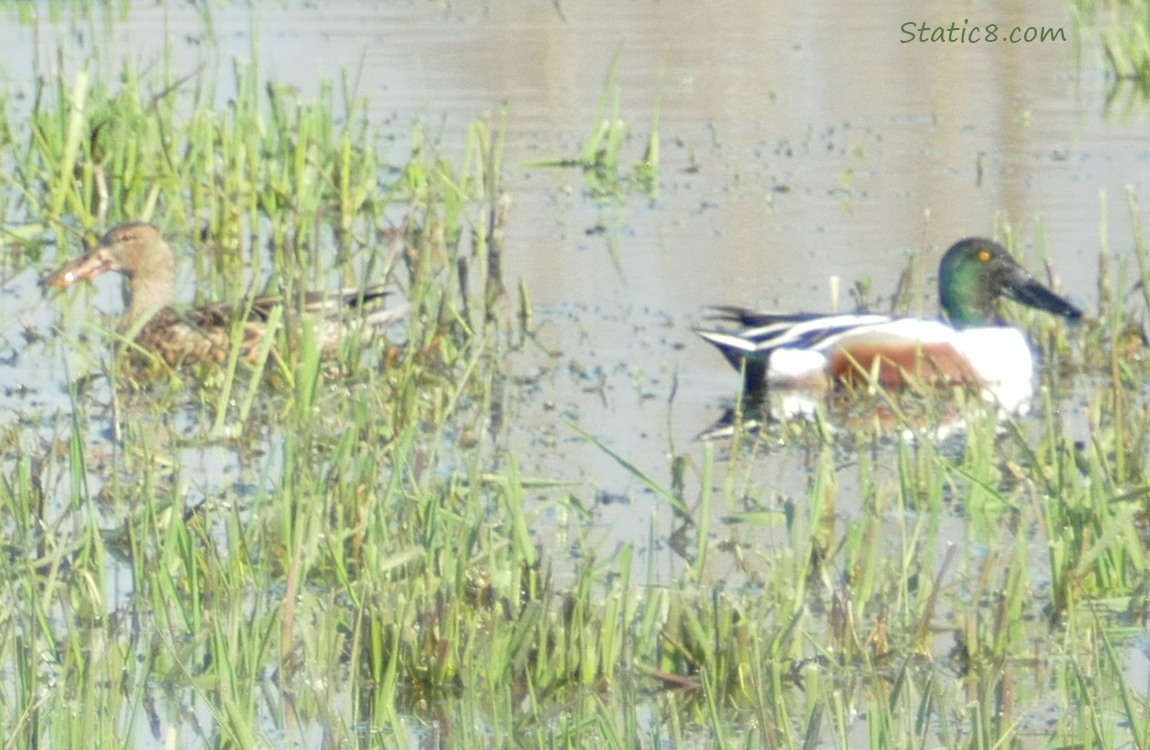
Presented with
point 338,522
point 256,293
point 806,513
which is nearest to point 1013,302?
point 256,293

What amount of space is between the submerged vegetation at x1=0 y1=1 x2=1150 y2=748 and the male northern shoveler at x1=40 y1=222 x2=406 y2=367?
340 millimetres

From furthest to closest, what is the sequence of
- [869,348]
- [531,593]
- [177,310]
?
[869,348] → [177,310] → [531,593]

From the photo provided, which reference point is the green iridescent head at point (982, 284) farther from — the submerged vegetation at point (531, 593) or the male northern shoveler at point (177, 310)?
the male northern shoveler at point (177, 310)

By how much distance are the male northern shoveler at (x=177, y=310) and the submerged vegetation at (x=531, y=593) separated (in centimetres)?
34

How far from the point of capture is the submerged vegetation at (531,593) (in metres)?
3.59

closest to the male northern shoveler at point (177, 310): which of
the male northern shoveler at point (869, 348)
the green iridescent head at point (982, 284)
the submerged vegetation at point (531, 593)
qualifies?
the submerged vegetation at point (531, 593)

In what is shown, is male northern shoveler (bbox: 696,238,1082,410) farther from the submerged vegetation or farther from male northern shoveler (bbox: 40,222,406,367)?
male northern shoveler (bbox: 40,222,406,367)

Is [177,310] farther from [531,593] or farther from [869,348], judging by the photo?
[531,593]

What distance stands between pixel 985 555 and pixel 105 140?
492 cm

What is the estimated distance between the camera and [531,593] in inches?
166

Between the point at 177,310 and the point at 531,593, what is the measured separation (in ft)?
9.31

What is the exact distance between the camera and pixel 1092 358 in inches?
278

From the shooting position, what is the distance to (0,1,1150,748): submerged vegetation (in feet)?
11.8

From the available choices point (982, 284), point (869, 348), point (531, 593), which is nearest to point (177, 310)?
point (869, 348)
